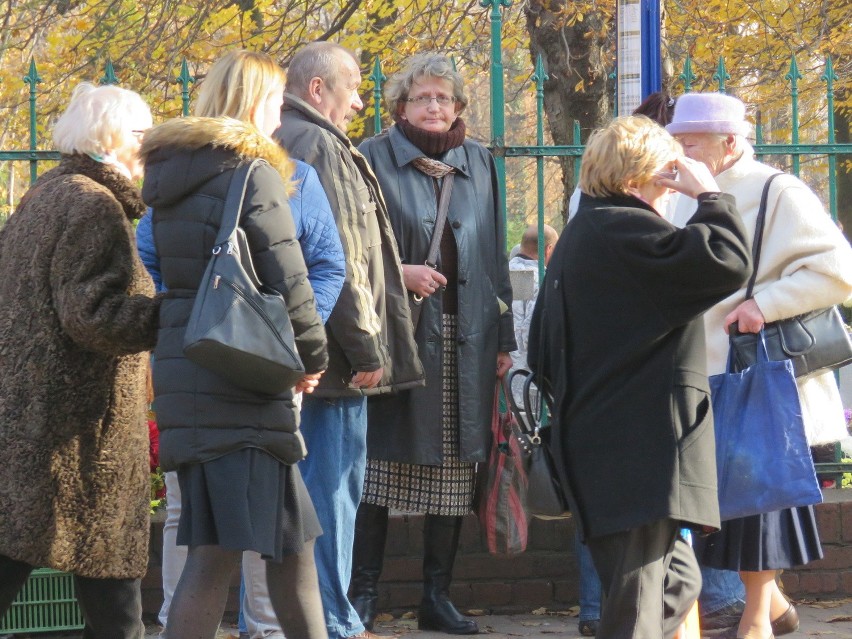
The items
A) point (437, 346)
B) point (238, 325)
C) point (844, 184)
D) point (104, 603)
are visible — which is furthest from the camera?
point (844, 184)

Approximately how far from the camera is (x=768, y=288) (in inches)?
154

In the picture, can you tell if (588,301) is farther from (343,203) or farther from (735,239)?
(343,203)

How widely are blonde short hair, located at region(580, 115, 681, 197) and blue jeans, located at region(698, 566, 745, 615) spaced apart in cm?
188

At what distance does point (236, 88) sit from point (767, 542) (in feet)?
7.28

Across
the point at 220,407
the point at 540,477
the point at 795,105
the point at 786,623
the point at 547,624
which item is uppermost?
the point at 795,105

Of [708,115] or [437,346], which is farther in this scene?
[437,346]

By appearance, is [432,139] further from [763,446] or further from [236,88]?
[763,446]

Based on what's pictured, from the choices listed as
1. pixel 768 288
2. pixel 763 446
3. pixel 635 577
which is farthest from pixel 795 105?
pixel 635 577

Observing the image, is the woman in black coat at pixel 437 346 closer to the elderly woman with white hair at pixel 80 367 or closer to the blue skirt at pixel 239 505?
the elderly woman with white hair at pixel 80 367

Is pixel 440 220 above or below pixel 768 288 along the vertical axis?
above

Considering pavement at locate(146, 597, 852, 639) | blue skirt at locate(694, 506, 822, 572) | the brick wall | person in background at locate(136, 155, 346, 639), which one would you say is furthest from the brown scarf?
pavement at locate(146, 597, 852, 639)

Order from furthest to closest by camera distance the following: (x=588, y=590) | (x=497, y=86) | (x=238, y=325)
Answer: (x=497, y=86) < (x=588, y=590) < (x=238, y=325)

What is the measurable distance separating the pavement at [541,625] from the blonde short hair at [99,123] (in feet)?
6.46

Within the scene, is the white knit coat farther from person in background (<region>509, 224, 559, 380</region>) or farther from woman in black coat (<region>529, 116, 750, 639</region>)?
person in background (<region>509, 224, 559, 380</region>)
